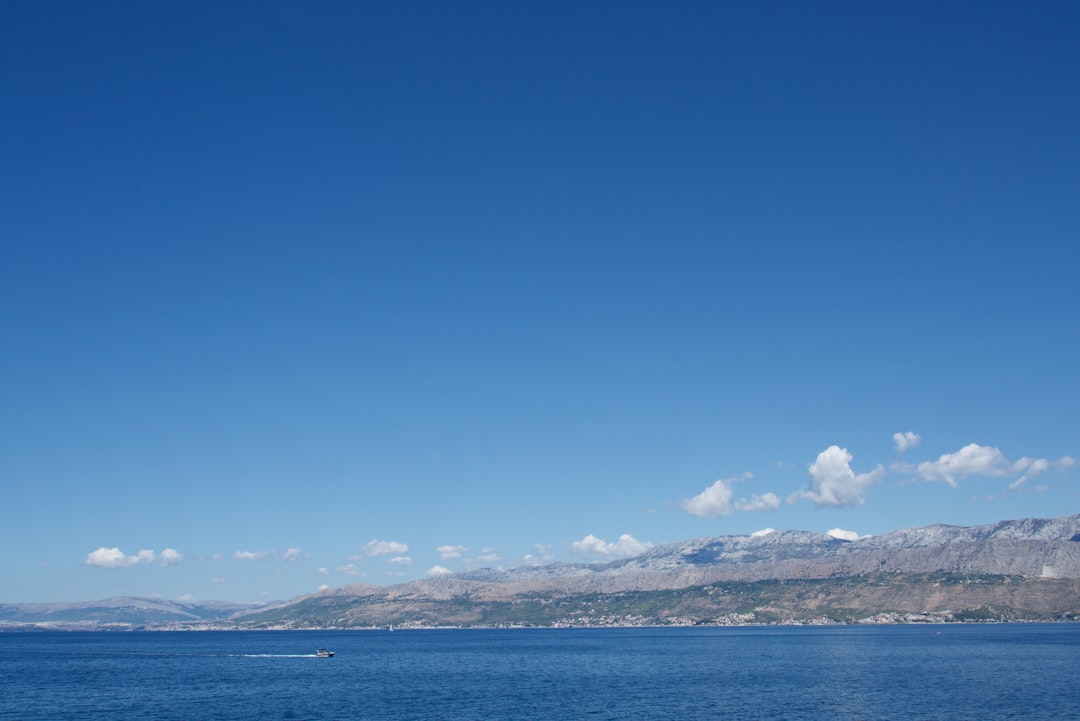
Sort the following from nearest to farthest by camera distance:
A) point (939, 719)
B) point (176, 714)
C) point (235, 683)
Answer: point (939, 719), point (176, 714), point (235, 683)

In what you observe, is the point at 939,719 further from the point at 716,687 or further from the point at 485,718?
the point at 485,718

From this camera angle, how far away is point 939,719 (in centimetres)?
11781

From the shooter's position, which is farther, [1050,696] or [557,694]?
[557,694]

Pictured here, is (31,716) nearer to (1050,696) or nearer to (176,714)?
(176,714)

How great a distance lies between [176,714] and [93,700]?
32.0 m

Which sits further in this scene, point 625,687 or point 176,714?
point 625,687

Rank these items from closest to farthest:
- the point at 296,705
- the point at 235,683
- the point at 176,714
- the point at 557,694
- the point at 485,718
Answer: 1. the point at 485,718
2. the point at 176,714
3. the point at 296,705
4. the point at 557,694
5. the point at 235,683

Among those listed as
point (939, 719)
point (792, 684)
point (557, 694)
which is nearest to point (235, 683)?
point (557, 694)

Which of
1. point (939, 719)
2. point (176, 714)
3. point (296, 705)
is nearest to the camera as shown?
point (939, 719)

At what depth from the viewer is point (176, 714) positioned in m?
135

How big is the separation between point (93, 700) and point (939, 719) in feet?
449

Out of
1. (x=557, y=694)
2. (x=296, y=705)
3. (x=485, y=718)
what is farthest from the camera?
(x=557, y=694)

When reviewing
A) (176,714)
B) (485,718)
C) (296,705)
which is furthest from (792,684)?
(176,714)

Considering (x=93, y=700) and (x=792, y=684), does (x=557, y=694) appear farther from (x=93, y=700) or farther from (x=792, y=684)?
(x=93, y=700)
